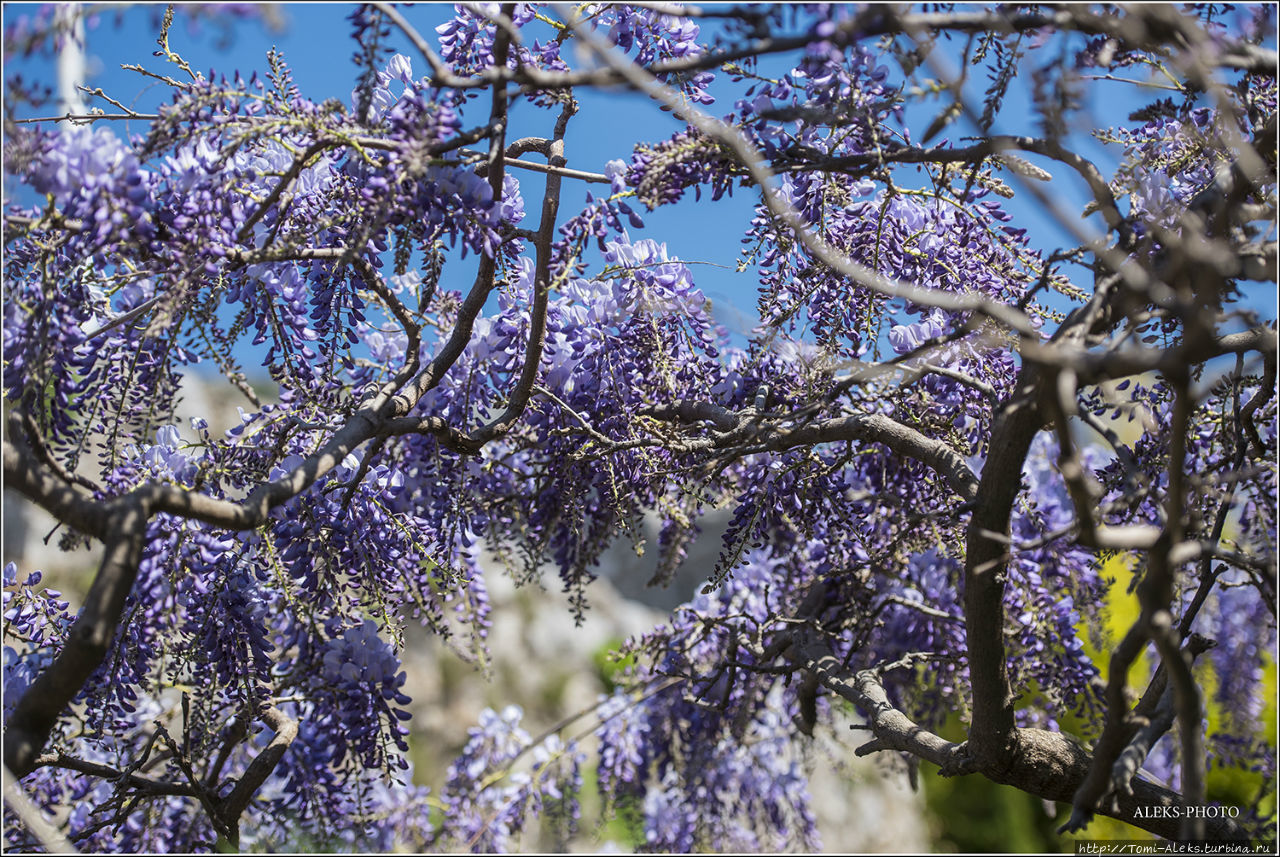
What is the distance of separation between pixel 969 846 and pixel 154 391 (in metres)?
6.94

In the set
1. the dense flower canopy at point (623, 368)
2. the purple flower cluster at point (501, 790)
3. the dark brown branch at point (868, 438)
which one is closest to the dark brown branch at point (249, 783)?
the dense flower canopy at point (623, 368)

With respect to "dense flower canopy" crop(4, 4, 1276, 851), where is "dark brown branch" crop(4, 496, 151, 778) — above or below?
below

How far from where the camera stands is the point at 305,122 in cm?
142

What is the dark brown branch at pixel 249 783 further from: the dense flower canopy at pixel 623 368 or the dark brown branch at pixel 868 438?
the dark brown branch at pixel 868 438

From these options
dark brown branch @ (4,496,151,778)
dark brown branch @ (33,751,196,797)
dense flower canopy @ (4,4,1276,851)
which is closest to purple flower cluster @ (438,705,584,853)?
dense flower canopy @ (4,4,1276,851)

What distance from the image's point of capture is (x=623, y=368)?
2.14 meters

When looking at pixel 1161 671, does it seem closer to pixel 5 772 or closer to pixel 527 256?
pixel 527 256

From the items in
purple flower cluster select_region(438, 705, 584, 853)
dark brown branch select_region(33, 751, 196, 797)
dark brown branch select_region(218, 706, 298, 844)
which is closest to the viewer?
dark brown branch select_region(33, 751, 196, 797)

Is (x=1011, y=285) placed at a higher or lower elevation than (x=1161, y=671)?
higher

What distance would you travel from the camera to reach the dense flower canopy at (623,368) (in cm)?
126

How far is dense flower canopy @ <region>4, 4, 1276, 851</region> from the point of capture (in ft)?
4.15

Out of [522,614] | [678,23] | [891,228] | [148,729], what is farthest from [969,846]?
[678,23]

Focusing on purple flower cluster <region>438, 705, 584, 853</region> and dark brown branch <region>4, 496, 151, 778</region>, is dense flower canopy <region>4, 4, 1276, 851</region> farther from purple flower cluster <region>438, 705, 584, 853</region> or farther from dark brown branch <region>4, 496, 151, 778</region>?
purple flower cluster <region>438, 705, 584, 853</region>

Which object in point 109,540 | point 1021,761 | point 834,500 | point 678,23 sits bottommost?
point 1021,761
